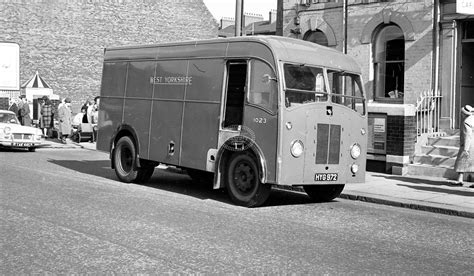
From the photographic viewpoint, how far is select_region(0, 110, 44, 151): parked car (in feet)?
63.7

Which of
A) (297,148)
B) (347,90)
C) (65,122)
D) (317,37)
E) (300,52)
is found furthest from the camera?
(65,122)

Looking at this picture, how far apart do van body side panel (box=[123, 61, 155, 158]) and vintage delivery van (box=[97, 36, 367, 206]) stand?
1.5 inches

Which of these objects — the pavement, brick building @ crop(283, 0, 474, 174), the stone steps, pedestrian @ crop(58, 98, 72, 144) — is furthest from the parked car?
the stone steps

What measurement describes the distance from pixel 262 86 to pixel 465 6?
207 inches

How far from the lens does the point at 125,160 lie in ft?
42.5

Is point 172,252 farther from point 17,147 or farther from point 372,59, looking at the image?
point 17,147

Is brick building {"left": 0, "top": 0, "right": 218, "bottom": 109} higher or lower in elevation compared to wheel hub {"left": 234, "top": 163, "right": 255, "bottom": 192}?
higher

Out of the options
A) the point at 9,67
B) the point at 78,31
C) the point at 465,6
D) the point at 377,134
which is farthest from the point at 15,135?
the point at 78,31

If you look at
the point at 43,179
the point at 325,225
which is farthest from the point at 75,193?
the point at 325,225

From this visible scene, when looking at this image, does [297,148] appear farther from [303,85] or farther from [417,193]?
[417,193]

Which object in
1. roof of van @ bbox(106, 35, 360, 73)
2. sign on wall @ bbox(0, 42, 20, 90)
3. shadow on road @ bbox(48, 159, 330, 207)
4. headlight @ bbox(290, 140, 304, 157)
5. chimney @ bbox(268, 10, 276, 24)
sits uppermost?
chimney @ bbox(268, 10, 276, 24)

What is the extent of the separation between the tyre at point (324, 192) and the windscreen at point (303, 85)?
1.89m

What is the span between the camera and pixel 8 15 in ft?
112

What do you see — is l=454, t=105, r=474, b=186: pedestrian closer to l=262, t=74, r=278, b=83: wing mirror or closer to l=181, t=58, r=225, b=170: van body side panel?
l=262, t=74, r=278, b=83: wing mirror
